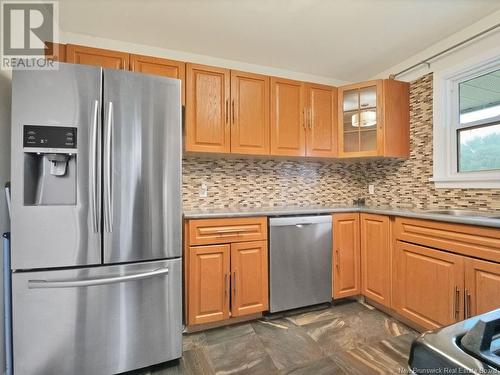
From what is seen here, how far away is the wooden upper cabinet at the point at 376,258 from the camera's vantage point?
2178 mm

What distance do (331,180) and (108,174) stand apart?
238 cm

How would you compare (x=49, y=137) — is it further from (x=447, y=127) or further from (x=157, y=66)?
(x=447, y=127)

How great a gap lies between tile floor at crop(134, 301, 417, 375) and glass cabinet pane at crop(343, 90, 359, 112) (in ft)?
6.43

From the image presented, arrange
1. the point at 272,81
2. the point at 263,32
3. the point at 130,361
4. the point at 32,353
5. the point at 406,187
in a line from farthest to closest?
the point at 406,187 < the point at 272,81 < the point at 263,32 < the point at 130,361 < the point at 32,353

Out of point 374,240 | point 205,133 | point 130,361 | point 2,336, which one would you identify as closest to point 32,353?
point 2,336

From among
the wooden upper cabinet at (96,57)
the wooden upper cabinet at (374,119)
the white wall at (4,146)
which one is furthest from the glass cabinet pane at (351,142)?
the white wall at (4,146)

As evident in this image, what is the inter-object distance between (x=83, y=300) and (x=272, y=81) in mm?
2208

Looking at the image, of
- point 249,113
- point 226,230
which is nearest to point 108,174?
point 226,230

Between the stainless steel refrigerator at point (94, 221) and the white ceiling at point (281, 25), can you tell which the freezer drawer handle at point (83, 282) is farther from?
the white ceiling at point (281, 25)

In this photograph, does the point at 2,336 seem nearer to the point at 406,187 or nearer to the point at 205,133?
the point at 205,133

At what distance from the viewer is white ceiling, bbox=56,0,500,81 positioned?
185 cm

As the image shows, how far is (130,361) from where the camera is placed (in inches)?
58.3

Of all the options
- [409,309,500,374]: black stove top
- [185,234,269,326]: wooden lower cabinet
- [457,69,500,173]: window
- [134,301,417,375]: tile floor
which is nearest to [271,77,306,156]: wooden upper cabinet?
[185,234,269,326]: wooden lower cabinet

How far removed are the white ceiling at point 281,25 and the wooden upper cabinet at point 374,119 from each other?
0.36 meters
